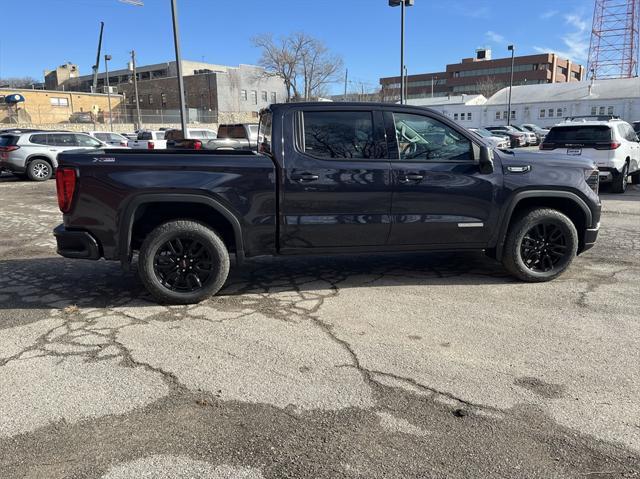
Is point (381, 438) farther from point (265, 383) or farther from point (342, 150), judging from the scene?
point (342, 150)

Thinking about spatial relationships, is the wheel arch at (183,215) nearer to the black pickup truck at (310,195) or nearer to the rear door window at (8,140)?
the black pickup truck at (310,195)

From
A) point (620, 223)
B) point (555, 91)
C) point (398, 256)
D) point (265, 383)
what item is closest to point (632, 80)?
point (555, 91)

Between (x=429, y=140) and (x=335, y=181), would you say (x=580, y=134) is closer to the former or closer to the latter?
Result: (x=429, y=140)

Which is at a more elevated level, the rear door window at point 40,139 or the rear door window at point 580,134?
the rear door window at point 40,139

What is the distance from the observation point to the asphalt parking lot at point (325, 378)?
2.65m

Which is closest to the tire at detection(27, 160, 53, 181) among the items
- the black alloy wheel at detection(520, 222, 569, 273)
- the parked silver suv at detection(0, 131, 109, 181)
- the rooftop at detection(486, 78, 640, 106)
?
the parked silver suv at detection(0, 131, 109, 181)

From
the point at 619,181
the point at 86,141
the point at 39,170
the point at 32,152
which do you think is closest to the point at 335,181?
the point at 619,181

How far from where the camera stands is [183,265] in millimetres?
4914

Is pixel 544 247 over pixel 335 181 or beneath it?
beneath

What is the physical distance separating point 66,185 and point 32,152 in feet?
47.5

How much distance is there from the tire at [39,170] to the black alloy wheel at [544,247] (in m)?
16.7

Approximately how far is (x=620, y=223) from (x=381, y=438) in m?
8.10

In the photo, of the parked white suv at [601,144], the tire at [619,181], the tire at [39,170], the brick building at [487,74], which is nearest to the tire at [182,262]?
the parked white suv at [601,144]

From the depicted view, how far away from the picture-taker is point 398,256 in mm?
6828
